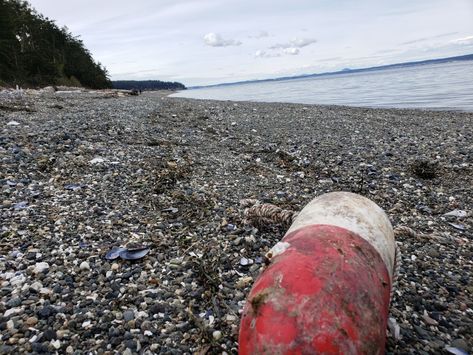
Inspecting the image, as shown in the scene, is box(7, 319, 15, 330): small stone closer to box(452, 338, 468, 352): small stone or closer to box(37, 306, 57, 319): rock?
box(37, 306, 57, 319): rock

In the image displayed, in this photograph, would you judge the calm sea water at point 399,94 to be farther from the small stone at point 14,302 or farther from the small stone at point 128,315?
the small stone at point 14,302

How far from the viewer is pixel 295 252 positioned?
2287mm

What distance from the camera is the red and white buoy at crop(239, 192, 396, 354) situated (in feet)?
6.15

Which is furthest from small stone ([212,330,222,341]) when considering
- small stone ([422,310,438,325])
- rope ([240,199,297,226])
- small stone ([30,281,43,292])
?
small stone ([422,310,438,325])

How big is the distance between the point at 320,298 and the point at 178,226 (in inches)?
127

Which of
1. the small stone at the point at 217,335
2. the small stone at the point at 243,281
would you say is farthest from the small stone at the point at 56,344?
the small stone at the point at 243,281

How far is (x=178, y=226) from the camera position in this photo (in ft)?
16.2

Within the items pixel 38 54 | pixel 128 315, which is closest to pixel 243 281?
pixel 128 315

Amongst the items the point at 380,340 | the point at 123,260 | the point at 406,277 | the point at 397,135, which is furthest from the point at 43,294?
the point at 397,135

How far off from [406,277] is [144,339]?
2797 millimetres

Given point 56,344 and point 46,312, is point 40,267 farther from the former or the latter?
point 56,344

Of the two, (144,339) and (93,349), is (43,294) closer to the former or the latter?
(93,349)

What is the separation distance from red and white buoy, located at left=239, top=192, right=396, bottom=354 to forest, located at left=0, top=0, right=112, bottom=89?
35.6 meters

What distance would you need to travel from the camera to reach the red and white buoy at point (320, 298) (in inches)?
73.8
